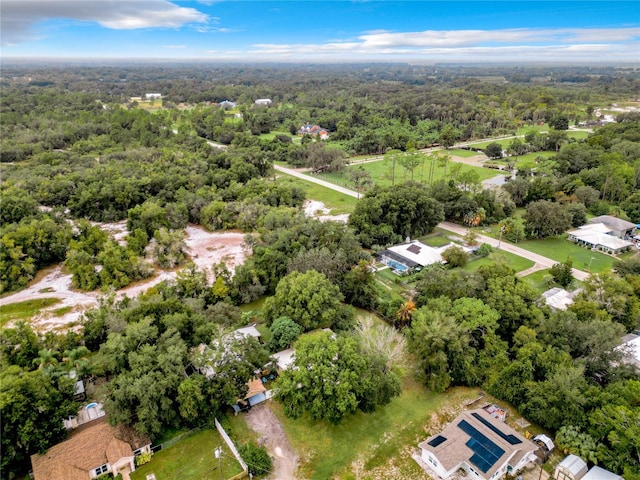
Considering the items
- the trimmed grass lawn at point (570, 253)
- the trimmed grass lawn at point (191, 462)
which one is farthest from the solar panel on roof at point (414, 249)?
the trimmed grass lawn at point (191, 462)

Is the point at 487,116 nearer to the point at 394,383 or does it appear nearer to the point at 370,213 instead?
the point at 370,213

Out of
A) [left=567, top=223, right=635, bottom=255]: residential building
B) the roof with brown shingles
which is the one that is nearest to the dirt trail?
the roof with brown shingles

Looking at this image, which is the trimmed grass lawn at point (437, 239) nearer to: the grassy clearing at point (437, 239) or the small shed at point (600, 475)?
the grassy clearing at point (437, 239)

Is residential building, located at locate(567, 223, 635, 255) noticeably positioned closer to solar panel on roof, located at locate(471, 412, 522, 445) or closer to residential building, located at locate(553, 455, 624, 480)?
residential building, located at locate(553, 455, 624, 480)

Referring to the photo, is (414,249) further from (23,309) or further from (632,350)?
(23,309)

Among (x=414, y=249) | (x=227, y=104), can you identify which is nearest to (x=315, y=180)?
(x=414, y=249)

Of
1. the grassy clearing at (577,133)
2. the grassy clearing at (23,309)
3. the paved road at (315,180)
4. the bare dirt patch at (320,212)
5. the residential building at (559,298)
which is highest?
the grassy clearing at (577,133)
